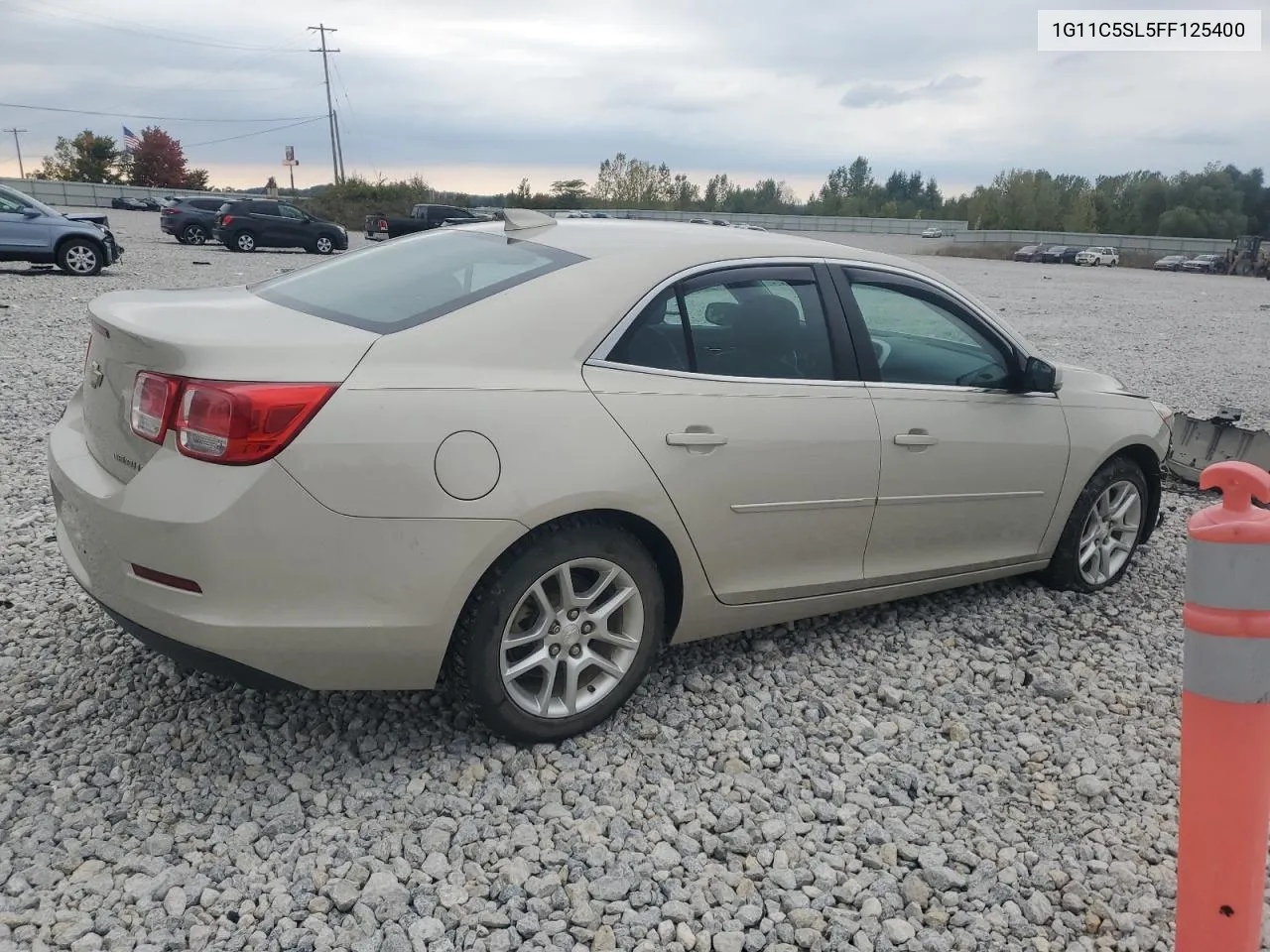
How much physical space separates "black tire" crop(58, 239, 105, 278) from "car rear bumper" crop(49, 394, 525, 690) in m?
16.2

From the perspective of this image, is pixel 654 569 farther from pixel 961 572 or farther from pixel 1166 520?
pixel 1166 520

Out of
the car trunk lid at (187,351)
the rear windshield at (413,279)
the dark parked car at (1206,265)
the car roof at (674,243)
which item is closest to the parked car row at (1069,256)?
the dark parked car at (1206,265)

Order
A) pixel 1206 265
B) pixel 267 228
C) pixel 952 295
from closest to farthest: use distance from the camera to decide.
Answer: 1. pixel 952 295
2. pixel 267 228
3. pixel 1206 265

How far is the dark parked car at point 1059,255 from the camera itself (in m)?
56.0

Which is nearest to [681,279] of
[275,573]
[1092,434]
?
[275,573]

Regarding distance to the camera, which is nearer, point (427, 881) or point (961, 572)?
point (427, 881)

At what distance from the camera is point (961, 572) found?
4246mm

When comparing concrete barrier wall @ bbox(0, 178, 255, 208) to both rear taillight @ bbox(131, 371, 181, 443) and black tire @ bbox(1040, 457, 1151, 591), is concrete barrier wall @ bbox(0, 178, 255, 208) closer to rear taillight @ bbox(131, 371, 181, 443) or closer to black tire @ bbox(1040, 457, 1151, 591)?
rear taillight @ bbox(131, 371, 181, 443)

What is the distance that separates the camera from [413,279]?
11.3ft

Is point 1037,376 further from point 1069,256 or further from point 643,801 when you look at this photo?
point 1069,256

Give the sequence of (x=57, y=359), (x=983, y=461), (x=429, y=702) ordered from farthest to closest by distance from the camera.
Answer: (x=57, y=359), (x=983, y=461), (x=429, y=702)

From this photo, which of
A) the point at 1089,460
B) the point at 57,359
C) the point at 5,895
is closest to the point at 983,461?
the point at 1089,460

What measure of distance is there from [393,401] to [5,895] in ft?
5.08

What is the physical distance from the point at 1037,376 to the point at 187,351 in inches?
128
